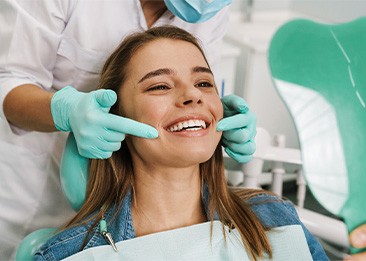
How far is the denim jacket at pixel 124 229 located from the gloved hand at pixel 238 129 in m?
0.14

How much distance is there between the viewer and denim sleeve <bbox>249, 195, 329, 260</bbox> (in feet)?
4.62

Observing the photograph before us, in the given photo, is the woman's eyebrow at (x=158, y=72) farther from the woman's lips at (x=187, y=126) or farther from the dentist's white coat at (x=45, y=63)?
the dentist's white coat at (x=45, y=63)

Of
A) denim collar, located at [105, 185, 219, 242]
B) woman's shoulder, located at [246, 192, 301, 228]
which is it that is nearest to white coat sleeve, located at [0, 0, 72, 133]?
denim collar, located at [105, 185, 219, 242]

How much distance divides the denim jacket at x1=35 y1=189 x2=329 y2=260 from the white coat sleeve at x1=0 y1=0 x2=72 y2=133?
1.23 ft

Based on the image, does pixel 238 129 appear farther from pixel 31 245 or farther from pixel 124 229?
pixel 31 245

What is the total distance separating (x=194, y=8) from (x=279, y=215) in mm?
577

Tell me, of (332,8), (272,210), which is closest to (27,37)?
(272,210)

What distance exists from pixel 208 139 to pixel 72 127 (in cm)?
32

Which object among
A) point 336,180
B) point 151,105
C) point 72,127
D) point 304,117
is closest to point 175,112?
point 151,105

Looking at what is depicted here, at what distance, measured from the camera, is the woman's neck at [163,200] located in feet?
4.41

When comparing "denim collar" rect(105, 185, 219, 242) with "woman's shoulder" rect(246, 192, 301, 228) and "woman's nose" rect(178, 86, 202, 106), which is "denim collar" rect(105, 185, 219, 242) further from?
"woman's nose" rect(178, 86, 202, 106)

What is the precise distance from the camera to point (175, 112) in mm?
1250

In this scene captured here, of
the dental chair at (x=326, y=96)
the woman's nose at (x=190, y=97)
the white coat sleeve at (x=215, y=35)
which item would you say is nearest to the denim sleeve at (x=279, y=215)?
the dental chair at (x=326, y=96)

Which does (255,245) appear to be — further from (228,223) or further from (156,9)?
(156,9)
